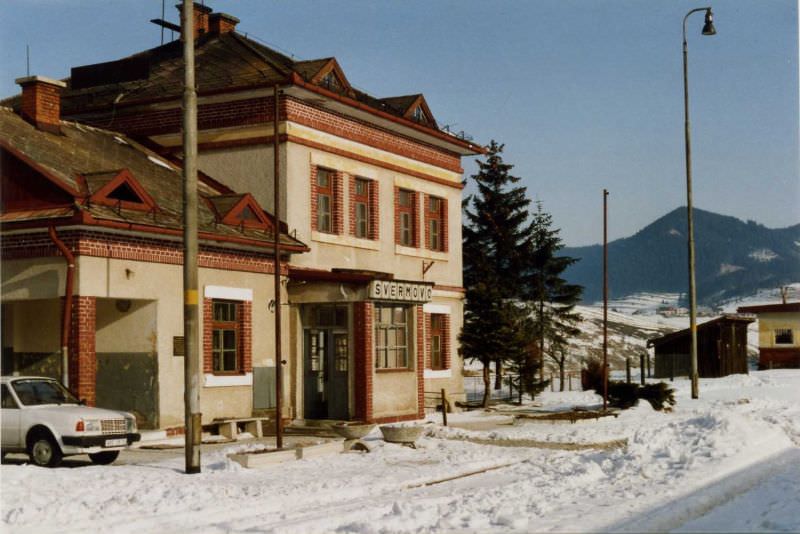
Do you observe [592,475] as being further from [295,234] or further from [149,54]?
[149,54]

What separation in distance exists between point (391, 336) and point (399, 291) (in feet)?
4.48

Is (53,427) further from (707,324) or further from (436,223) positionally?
(707,324)

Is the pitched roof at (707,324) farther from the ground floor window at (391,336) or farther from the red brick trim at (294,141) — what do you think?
the ground floor window at (391,336)

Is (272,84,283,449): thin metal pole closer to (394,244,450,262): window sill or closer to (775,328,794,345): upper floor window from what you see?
(394,244,450,262): window sill

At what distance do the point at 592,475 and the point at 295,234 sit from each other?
1401cm

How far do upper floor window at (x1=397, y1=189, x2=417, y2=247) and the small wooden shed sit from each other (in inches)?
1000

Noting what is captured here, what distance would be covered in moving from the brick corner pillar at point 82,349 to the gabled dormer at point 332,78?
1047 centimetres

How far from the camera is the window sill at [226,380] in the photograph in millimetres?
24906

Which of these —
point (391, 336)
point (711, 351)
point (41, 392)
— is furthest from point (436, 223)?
point (711, 351)

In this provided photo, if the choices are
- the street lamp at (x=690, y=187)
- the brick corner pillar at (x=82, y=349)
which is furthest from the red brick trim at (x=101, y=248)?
the street lamp at (x=690, y=187)

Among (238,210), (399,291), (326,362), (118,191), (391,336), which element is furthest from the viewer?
(391,336)

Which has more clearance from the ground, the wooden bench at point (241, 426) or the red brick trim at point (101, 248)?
the red brick trim at point (101, 248)

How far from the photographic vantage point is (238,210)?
26203mm

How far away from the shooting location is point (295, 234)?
93.4 feet
